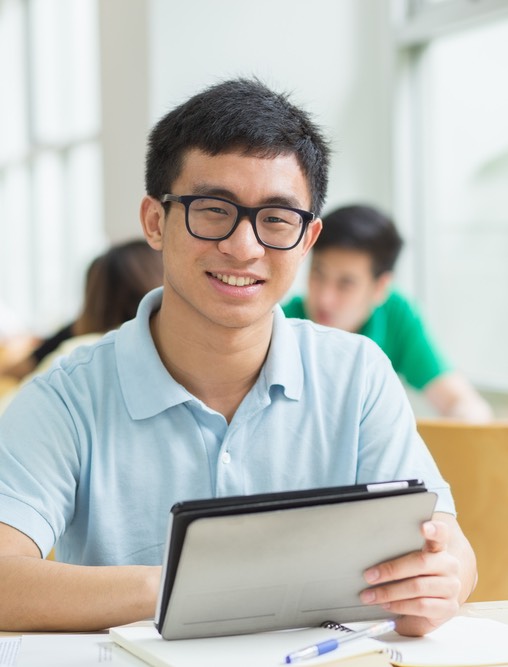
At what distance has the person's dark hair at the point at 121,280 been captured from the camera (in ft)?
9.66

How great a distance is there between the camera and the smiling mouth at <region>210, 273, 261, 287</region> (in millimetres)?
1411

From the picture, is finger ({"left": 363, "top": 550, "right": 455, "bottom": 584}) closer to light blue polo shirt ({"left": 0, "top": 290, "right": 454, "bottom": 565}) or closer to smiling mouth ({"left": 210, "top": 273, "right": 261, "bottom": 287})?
light blue polo shirt ({"left": 0, "top": 290, "right": 454, "bottom": 565})

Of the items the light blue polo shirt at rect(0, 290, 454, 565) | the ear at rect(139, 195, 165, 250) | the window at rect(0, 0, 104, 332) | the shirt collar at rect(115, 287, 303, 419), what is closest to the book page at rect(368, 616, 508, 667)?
the light blue polo shirt at rect(0, 290, 454, 565)

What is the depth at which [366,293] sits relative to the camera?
2.98 m

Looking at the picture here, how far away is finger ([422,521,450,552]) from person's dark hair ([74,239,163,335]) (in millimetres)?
1867

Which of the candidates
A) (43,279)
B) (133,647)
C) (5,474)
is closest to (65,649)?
(133,647)

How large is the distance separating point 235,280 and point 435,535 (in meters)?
0.48

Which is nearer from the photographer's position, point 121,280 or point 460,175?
point 121,280

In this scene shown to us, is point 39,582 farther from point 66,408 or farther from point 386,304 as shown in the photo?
point 386,304

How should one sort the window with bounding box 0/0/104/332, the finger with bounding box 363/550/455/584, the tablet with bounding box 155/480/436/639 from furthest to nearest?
the window with bounding box 0/0/104/332, the finger with bounding box 363/550/455/584, the tablet with bounding box 155/480/436/639

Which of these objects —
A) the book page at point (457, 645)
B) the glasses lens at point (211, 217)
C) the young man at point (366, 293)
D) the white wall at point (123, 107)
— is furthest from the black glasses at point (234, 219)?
the white wall at point (123, 107)

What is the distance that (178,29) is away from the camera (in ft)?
13.6

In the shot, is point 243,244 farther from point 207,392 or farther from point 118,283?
point 118,283

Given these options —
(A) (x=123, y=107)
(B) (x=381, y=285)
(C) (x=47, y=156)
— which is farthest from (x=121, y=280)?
(C) (x=47, y=156)
